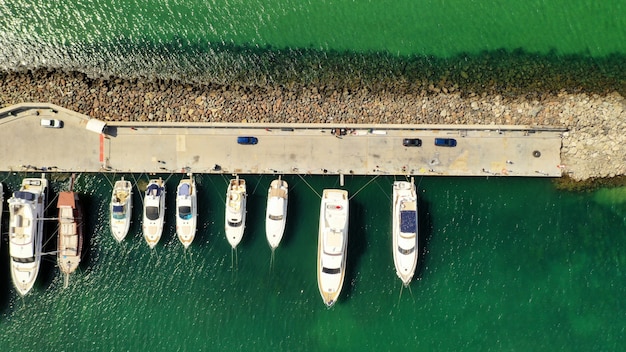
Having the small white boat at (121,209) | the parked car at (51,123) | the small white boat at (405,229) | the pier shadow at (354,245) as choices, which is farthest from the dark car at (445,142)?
the parked car at (51,123)

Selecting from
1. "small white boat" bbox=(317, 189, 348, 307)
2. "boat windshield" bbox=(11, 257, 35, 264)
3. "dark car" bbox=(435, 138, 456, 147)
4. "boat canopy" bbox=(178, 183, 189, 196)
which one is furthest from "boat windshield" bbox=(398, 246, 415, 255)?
"boat windshield" bbox=(11, 257, 35, 264)

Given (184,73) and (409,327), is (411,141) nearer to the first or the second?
(409,327)

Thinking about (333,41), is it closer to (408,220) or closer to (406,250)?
(408,220)

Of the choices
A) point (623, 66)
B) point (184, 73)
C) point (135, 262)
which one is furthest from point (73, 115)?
point (623, 66)

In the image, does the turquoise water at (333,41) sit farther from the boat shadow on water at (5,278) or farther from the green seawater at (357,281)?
the boat shadow on water at (5,278)

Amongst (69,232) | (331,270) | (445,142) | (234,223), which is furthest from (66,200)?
(445,142)

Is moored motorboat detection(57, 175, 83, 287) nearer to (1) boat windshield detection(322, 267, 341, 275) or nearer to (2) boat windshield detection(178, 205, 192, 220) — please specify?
(2) boat windshield detection(178, 205, 192, 220)
